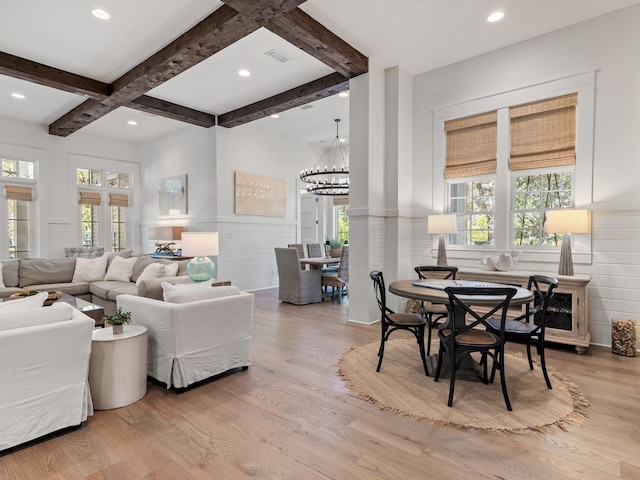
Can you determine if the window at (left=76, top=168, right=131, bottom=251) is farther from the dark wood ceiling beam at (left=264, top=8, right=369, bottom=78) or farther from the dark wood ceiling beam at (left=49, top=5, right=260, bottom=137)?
the dark wood ceiling beam at (left=264, top=8, right=369, bottom=78)

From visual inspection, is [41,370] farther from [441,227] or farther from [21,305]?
[441,227]

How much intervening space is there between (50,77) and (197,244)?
3.38m

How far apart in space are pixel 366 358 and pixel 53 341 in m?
2.42

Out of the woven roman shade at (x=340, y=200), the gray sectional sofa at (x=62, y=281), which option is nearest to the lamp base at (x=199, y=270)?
the gray sectional sofa at (x=62, y=281)

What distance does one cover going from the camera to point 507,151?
170 inches

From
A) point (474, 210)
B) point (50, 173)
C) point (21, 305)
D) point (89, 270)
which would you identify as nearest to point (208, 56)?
point (21, 305)

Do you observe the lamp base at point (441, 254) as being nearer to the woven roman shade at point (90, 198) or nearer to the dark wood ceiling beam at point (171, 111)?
the dark wood ceiling beam at point (171, 111)

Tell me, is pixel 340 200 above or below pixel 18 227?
above

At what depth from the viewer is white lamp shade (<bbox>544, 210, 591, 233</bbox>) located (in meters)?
3.47

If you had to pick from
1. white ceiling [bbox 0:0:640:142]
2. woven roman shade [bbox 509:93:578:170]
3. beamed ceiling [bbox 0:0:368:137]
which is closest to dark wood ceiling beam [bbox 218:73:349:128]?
beamed ceiling [bbox 0:0:368:137]

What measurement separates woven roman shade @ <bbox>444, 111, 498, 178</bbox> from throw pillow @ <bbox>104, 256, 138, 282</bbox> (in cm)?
470

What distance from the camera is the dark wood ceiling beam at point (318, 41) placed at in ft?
11.5

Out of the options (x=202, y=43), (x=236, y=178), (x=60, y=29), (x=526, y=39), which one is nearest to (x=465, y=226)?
(x=526, y=39)

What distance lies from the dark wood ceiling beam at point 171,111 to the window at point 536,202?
526 cm
